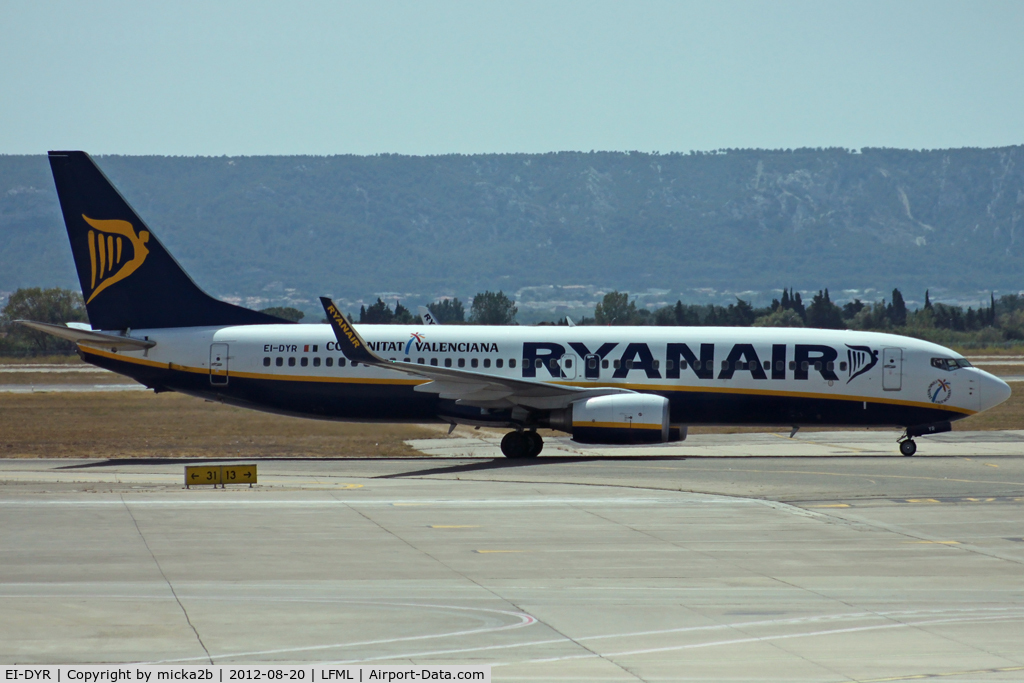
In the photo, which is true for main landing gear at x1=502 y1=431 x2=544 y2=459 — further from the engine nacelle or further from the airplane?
the engine nacelle

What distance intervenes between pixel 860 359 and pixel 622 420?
7513mm

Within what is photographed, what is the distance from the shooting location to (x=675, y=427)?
33500 millimetres

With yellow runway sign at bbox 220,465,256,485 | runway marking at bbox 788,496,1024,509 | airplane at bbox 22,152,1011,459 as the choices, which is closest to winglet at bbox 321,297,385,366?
airplane at bbox 22,152,1011,459

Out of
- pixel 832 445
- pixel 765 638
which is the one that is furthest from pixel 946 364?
pixel 765 638

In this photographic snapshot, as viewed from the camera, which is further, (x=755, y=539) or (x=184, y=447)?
(x=184, y=447)

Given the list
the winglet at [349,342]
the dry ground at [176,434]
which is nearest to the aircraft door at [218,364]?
the dry ground at [176,434]

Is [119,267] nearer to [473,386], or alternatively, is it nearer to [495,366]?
[473,386]

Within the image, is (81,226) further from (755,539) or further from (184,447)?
(755,539)

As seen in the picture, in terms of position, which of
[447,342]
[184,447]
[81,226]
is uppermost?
[81,226]

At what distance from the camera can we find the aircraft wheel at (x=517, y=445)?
1297 inches

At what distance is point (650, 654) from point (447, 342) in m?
23.2

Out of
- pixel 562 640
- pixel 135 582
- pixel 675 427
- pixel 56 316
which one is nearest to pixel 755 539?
pixel 562 640

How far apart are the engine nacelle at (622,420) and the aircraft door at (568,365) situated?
167 cm

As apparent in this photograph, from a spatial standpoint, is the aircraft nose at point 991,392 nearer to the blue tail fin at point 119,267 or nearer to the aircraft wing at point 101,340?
the blue tail fin at point 119,267
